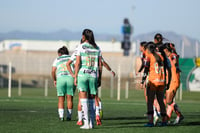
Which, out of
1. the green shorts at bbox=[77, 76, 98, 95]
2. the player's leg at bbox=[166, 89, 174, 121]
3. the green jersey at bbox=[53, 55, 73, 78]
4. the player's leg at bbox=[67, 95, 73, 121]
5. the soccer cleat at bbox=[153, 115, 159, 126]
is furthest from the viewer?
the green jersey at bbox=[53, 55, 73, 78]

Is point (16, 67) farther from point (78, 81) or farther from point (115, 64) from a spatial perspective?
point (78, 81)

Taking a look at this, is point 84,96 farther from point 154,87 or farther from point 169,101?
point 169,101

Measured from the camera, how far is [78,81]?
47.1 ft

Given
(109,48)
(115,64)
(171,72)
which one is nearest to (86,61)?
(171,72)

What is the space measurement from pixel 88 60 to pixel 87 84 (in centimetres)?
52

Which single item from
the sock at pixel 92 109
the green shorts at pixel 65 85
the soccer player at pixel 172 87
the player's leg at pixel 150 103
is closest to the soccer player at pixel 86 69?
the sock at pixel 92 109

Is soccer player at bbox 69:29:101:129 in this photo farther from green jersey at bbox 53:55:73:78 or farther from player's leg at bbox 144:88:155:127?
green jersey at bbox 53:55:73:78

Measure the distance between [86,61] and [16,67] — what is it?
186 ft

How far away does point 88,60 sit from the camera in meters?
14.3

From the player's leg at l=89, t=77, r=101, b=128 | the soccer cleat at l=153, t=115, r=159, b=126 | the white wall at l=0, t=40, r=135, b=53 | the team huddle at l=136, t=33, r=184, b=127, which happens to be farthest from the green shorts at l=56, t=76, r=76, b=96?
the white wall at l=0, t=40, r=135, b=53

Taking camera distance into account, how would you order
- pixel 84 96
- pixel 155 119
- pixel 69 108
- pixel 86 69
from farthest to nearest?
pixel 69 108
pixel 155 119
pixel 84 96
pixel 86 69

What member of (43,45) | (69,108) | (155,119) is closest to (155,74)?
(155,119)

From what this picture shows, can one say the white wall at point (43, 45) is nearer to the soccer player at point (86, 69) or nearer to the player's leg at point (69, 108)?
the player's leg at point (69, 108)

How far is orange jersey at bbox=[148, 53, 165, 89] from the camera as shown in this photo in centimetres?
1509
